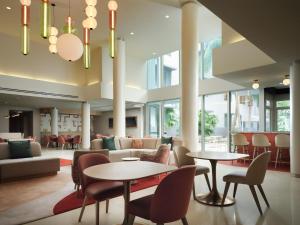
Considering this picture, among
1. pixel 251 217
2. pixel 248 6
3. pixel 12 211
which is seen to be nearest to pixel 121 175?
pixel 251 217

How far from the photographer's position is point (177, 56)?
39.0ft

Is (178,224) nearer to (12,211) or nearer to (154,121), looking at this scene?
(12,211)

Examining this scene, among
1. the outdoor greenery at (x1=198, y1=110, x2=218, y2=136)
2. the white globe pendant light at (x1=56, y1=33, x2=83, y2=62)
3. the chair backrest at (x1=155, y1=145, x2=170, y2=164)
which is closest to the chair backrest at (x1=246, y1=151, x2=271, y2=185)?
the chair backrest at (x1=155, y1=145, x2=170, y2=164)

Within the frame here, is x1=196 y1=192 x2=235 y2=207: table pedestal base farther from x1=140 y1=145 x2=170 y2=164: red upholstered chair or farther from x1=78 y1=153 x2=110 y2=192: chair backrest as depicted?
x1=78 y1=153 x2=110 y2=192: chair backrest

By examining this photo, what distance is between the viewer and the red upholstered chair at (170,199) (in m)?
2.07

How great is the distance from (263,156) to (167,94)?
28.0ft

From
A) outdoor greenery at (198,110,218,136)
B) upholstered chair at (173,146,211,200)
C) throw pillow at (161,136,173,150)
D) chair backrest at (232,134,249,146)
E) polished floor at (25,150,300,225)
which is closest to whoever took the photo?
polished floor at (25,150,300,225)

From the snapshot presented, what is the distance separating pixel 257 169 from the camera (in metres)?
3.23

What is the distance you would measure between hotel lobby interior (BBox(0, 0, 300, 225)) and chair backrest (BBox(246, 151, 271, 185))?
20 millimetres

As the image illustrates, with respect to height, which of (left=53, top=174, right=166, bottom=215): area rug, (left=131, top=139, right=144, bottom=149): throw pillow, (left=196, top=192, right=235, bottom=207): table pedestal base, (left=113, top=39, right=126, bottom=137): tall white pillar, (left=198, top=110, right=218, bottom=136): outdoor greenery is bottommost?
(left=53, top=174, right=166, bottom=215): area rug

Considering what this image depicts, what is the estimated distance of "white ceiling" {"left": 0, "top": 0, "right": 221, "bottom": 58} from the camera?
7150 millimetres

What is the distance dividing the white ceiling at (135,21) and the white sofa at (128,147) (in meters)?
4.19

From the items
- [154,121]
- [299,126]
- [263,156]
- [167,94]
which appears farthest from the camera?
[154,121]

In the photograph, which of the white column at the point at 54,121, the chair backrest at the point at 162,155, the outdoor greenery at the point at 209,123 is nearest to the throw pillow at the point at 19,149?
the chair backrest at the point at 162,155
